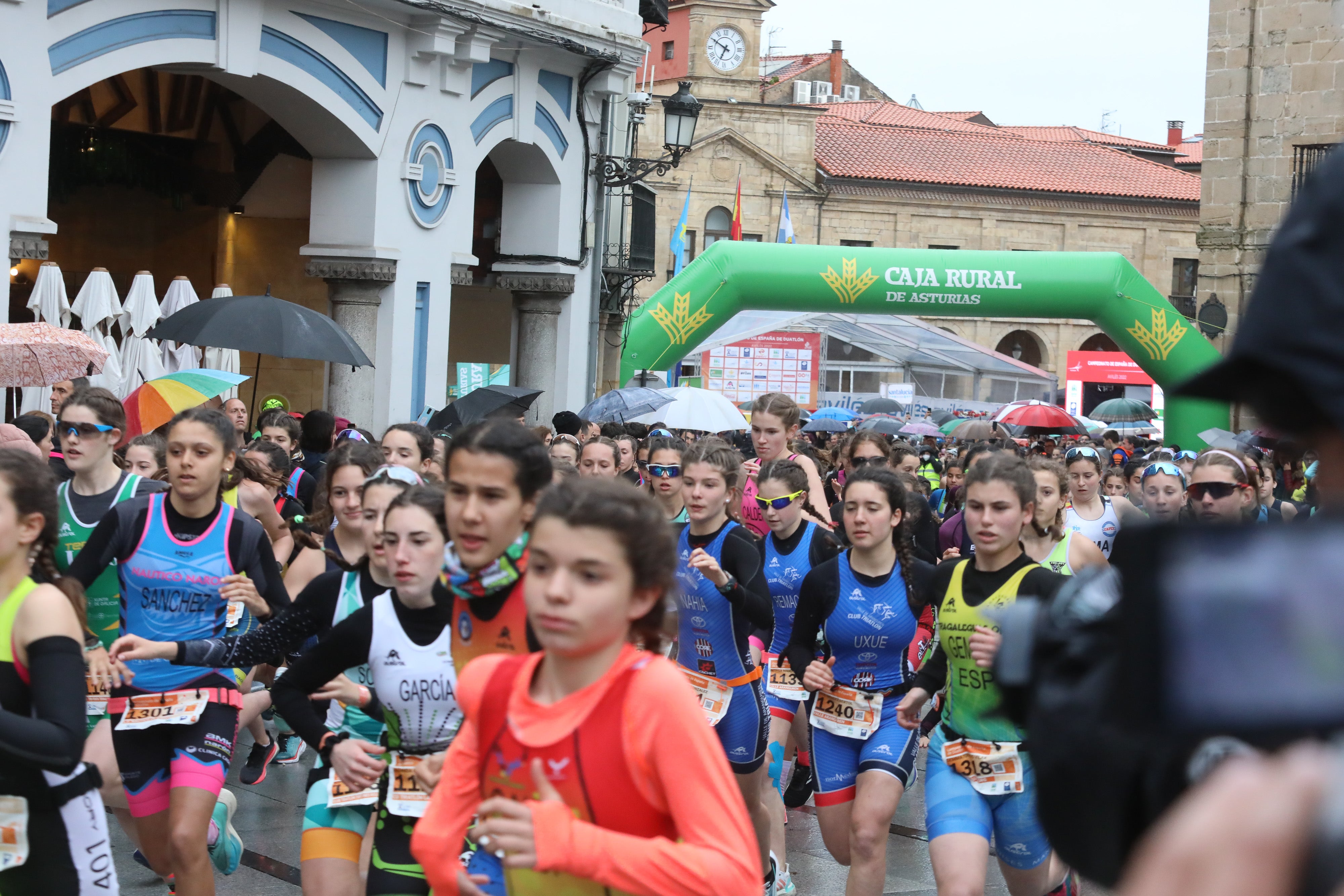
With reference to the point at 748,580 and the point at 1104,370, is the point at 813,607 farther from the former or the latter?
the point at 1104,370

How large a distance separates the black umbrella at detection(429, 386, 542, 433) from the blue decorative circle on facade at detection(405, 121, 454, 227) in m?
3.27

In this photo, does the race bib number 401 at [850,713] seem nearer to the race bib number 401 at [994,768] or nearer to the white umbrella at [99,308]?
the race bib number 401 at [994,768]

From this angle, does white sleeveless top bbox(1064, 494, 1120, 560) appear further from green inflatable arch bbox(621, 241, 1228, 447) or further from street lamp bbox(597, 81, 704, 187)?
green inflatable arch bbox(621, 241, 1228, 447)

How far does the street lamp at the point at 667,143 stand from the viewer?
700 inches

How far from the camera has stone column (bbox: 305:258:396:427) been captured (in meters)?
15.8

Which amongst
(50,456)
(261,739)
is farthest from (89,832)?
(50,456)

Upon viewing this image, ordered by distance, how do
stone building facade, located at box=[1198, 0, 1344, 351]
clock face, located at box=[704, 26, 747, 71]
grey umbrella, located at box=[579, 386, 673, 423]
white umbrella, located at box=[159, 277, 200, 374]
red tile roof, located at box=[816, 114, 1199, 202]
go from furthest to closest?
clock face, located at box=[704, 26, 747, 71], red tile roof, located at box=[816, 114, 1199, 202], stone building facade, located at box=[1198, 0, 1344, 351], grey umbrella, located at box=[579, 386, 673, 423], white umbrella, located at box=[159, 277, 200, 374]

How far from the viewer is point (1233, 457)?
265 inches

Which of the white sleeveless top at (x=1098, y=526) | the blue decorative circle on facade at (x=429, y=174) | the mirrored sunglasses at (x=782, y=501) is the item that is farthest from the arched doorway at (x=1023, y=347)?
the mirrored sunglasses at (x=782, y=501)

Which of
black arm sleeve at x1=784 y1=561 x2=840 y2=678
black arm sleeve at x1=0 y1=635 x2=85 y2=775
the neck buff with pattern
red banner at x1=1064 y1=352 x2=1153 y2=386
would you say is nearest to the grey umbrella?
black arm sleeve at x1=784 y1=561 x2=840 y2=678

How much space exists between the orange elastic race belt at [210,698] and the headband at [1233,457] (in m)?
4.27

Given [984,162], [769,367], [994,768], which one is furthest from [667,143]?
[984,162]

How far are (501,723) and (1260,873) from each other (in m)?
2.06

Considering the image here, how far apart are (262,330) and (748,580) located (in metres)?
5.66
